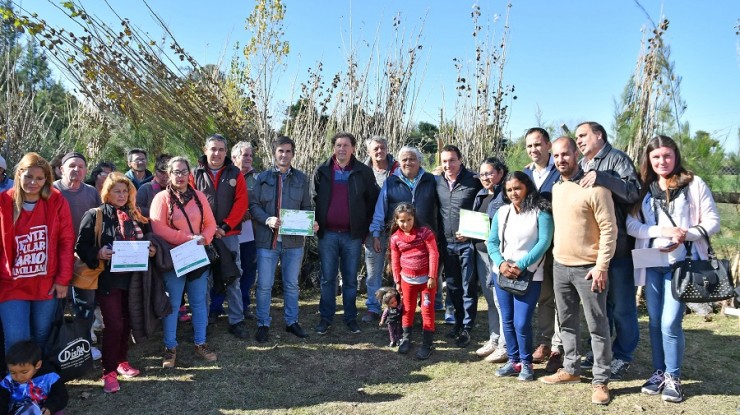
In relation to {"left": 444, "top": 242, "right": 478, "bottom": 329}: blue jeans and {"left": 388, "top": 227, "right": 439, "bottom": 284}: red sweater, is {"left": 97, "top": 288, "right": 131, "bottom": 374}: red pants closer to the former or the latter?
{"left": 388, "top": 227, "right": 439, "bottom": 284}: red sweater

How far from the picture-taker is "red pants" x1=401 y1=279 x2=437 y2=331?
4469 mm

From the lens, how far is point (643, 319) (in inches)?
222

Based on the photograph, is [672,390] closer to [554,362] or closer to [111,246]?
[554,362]

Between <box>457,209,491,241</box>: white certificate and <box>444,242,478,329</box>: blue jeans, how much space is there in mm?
214

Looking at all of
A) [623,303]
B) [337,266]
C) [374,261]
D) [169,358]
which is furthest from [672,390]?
[169,358]

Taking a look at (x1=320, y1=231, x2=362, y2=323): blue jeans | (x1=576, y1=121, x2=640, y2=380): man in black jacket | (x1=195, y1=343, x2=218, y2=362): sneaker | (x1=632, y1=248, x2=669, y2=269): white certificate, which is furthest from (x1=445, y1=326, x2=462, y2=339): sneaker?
(x1=195, y1=343, x2=218, y2=362): sneaker

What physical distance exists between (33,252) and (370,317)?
326cm

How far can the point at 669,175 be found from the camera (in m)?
3.46

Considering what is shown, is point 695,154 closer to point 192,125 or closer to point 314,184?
point 314,184

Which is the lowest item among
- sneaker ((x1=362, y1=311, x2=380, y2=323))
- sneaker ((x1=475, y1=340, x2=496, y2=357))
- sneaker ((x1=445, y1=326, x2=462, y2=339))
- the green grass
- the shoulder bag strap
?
the green grass

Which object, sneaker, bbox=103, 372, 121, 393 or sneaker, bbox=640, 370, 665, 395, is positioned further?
sneaker, bbox=103, 372, 121, 393

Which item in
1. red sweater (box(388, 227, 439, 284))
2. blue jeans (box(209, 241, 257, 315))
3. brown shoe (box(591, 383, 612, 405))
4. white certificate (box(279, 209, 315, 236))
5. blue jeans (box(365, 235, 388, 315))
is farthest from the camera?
blue jeans (box(209, 241, 257, 315))

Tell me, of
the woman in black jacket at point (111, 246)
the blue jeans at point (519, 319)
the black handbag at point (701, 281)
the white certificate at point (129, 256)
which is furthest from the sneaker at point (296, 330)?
the black handbag at point (701, 281)

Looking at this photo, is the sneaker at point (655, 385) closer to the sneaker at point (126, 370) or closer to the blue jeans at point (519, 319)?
the blue jeans at point (519, 319)
